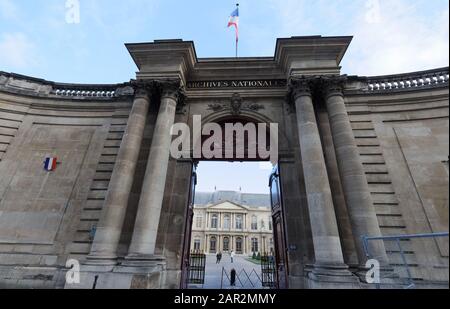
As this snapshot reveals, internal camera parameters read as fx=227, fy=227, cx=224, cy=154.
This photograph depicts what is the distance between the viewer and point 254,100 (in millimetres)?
10047

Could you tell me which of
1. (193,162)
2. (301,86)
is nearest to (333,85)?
(301,86)

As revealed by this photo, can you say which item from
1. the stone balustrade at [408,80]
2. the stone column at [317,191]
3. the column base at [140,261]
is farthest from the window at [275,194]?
the stone balustrade at [408,80]

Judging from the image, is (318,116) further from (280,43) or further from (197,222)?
(197,222)

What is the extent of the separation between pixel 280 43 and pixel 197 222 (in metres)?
57.5

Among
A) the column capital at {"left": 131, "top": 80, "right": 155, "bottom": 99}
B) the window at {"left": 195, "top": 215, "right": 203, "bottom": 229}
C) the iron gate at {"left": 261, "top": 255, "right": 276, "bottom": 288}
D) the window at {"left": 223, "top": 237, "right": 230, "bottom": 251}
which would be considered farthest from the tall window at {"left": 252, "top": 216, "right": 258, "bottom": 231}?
the column capital at {"left": 131, "top": 80, "right": 155, "bottom": 99}

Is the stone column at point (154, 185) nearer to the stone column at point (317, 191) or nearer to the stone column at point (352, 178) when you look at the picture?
the stone column at point (317, 191)

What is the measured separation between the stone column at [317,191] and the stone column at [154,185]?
4.77 metres

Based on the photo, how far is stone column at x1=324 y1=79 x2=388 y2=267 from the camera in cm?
668

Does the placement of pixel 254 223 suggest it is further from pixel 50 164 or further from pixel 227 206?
pixel 50 164

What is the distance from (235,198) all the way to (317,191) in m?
65.0

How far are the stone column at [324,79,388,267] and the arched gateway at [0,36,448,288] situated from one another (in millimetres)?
37

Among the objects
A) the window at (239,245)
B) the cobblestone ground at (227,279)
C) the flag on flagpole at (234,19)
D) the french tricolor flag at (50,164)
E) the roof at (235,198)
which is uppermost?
the roof at (235,198)

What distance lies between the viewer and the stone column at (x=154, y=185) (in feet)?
22.8
